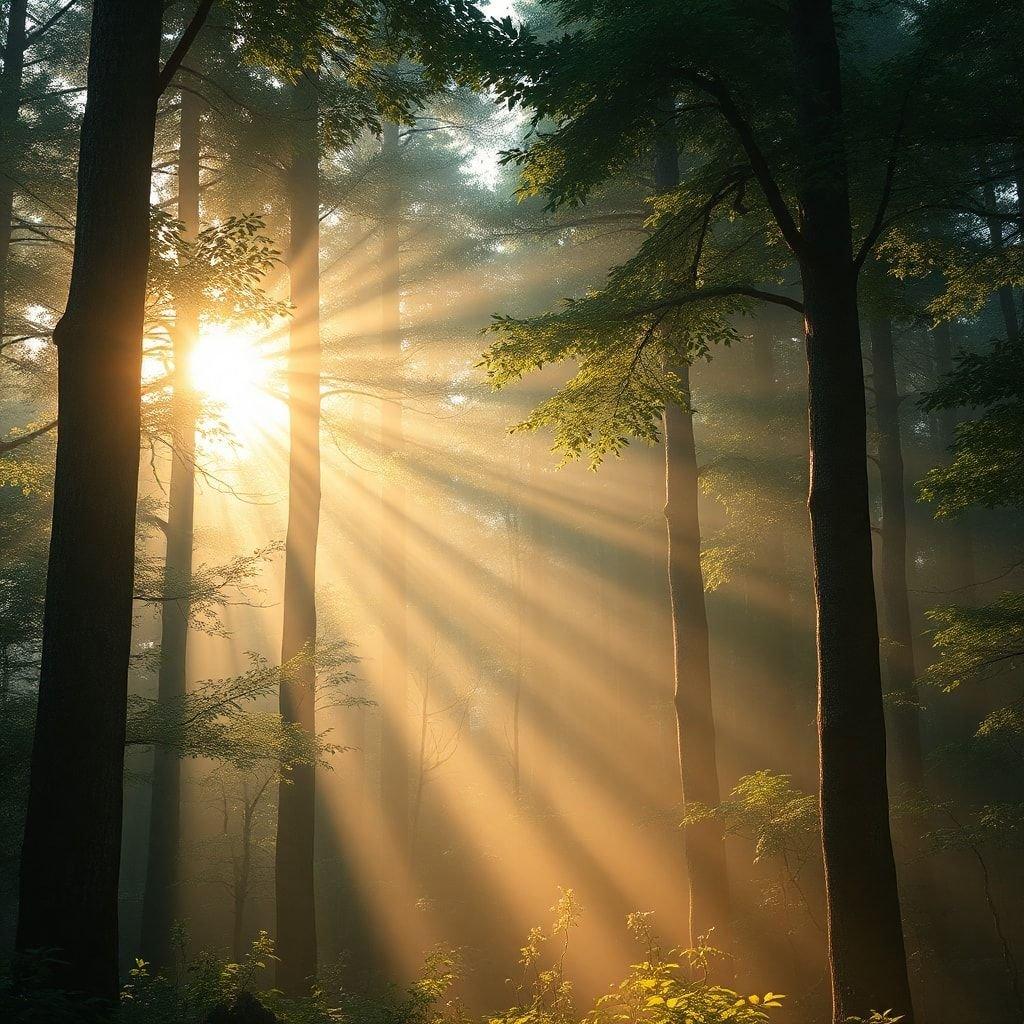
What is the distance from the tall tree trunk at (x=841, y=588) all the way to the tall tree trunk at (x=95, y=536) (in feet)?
14.9

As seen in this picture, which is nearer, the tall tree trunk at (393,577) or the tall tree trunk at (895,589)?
the tall tree trunk at (895,589)

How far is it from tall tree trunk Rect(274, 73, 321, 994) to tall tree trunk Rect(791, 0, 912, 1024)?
6128 millimetres

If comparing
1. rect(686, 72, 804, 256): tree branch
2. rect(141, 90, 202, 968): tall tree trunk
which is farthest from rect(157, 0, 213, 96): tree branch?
rect(141, 90, 202, 968): tall tree trunk

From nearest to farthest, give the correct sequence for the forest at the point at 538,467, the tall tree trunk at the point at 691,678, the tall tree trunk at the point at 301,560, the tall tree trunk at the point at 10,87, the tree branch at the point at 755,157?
the forest at the point at 538,467 < the tree branch at the point at 755,157 < the tall tree trunk at the point at 301,560 < the tall tree trunk at the point at 691,678 < the tall tree trunk at the point at 10,87

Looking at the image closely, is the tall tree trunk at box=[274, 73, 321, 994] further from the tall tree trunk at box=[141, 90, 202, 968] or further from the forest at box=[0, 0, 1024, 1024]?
the tall tree trunk at box=[141, 90, 202, 968]

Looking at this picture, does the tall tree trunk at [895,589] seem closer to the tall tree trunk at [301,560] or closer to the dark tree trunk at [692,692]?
the dark tree trunk at [692,692]

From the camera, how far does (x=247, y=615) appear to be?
3741 cm

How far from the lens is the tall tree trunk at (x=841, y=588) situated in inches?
199

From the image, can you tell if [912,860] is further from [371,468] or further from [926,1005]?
[371,468]

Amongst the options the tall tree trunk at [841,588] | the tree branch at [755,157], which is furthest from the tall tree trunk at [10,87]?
the tall tree trunk at [841,588]

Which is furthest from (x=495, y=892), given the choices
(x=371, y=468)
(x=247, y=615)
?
(x=247, y=615)

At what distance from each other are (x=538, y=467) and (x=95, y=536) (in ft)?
74.9

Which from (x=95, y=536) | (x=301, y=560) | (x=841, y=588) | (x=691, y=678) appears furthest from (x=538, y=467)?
(x=95, y=536)

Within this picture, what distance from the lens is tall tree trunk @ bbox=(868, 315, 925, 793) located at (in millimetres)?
13391
